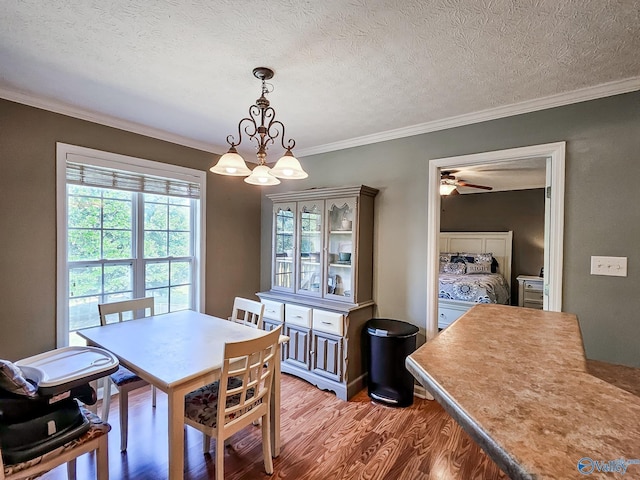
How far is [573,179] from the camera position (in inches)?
88.5

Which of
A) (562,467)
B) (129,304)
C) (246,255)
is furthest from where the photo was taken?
(246,255)

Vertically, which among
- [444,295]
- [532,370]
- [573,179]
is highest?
[573,179]

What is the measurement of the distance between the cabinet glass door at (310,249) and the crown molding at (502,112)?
2.56 ft

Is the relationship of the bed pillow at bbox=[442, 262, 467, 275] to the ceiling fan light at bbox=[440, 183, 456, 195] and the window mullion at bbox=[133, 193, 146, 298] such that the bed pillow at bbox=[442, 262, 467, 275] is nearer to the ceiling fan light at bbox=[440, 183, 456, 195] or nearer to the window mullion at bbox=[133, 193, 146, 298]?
the ceiling fan light at bbox=[440, 183, 456, 195]

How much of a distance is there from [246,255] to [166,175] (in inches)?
51.9

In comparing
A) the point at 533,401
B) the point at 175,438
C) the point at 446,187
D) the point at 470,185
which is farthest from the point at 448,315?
the point at 533,401

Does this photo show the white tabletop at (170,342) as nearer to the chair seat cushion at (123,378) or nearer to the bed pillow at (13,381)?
the chair seat cushion at (123,378)

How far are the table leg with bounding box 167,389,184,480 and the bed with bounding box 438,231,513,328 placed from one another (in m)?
3.86

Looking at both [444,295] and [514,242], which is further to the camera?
[514,242]

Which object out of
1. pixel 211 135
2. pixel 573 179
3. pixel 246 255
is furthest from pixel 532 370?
pixel 246 255

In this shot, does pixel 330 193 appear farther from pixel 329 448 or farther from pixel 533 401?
pixel 533 401

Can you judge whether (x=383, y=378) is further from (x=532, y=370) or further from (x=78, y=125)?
(x=78, y=125)

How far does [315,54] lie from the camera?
5.83ft

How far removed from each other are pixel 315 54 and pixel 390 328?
7.24ft
